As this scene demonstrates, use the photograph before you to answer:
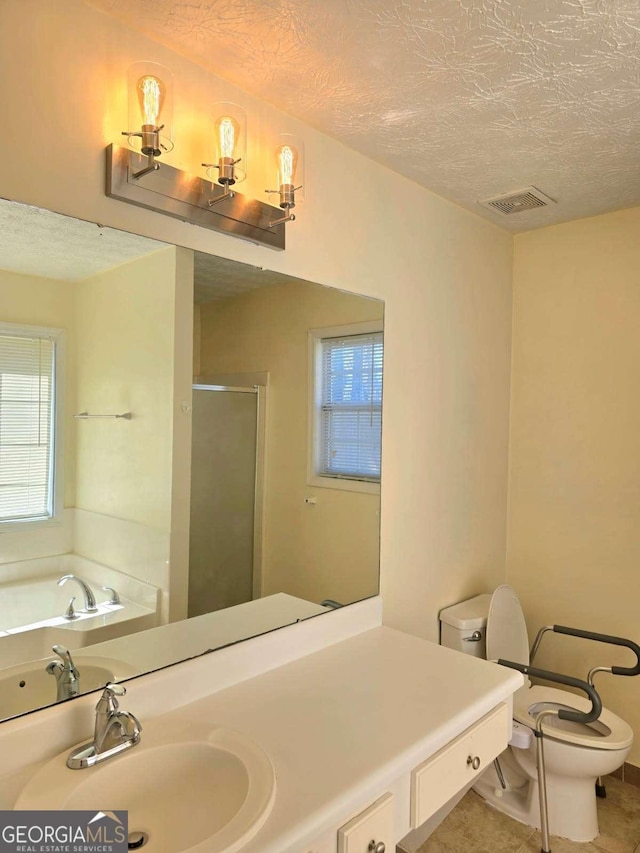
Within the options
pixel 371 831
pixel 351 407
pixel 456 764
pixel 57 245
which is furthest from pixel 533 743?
pixel 57 245

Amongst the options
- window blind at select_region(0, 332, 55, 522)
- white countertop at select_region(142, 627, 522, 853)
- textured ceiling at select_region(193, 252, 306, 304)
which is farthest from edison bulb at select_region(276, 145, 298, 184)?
white countertop at select_region(142, 627, 522, 853)

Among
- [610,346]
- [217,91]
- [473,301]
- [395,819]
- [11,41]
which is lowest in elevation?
[395,819]

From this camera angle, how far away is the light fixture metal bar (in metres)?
1.29

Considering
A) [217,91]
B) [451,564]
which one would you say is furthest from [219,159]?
[451,564]

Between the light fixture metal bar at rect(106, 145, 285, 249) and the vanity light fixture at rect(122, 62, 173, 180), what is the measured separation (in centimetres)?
3

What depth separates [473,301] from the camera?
252 cm

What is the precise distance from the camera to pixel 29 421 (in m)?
1.22

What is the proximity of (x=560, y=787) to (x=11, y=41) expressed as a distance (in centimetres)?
276

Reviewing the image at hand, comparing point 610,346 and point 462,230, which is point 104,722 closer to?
point 462,230

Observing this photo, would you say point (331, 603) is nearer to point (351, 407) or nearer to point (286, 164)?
point (351, 407)

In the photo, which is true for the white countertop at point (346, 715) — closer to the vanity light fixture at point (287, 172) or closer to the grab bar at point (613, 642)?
the grab bar at point (613, 642)

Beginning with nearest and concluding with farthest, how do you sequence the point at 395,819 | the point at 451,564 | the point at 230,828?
1. the point at 230,828
2. the point at 395,819
3. the point at 451,564

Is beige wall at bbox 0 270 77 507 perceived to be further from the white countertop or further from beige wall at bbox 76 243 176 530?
the white countertop

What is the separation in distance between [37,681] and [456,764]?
98cm
